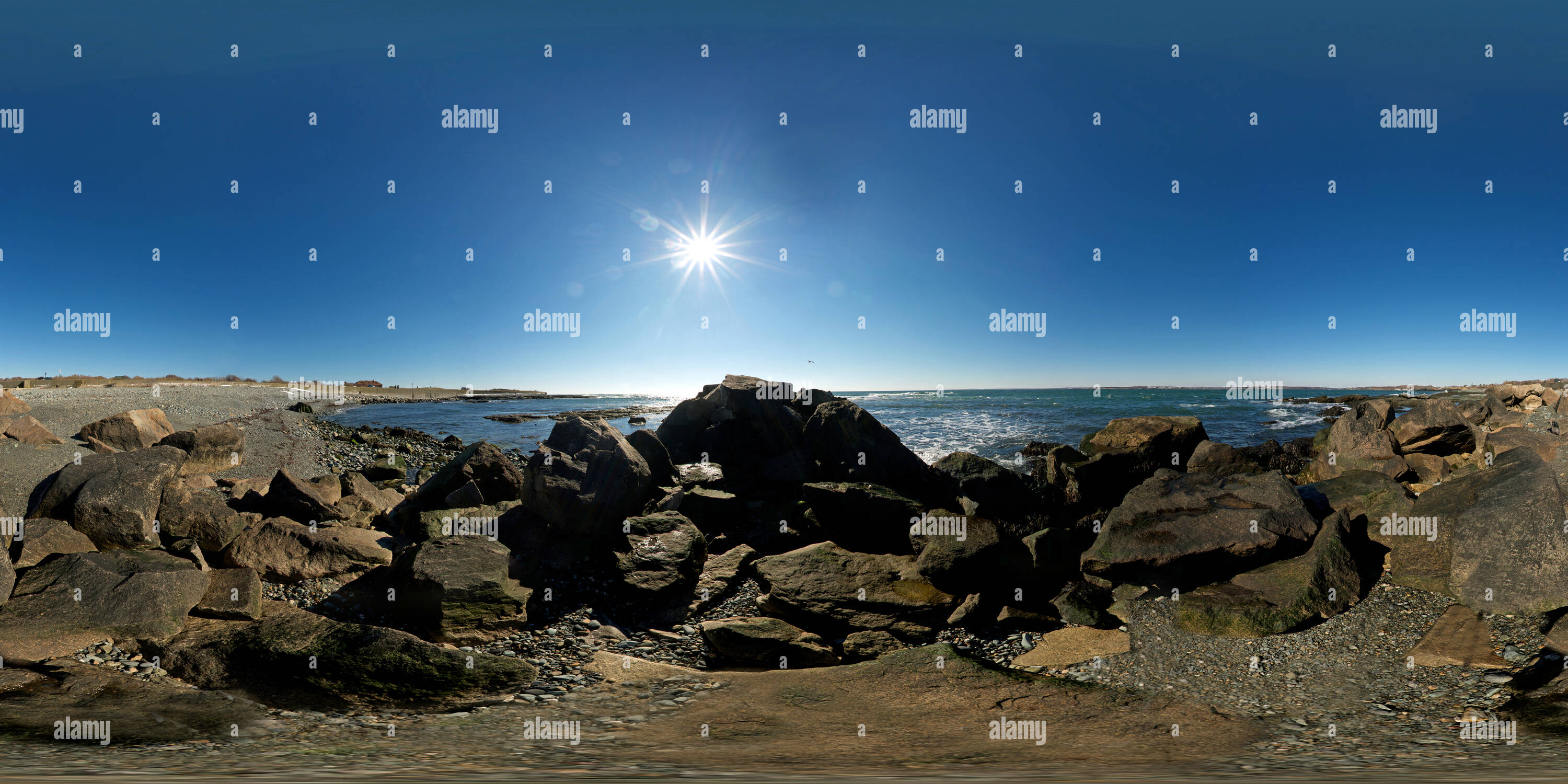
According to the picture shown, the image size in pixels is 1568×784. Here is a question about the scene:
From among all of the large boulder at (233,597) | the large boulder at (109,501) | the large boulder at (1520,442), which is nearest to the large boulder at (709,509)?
the large boulder at (233,597)

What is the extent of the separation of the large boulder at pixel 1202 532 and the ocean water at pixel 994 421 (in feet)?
36.6

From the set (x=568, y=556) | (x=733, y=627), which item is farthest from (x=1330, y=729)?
(x=568, y=556)

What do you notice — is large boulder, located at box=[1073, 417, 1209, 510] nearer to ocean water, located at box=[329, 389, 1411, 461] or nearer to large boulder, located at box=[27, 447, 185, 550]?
ocean water, located at box=[329, 389, 1411, 461]

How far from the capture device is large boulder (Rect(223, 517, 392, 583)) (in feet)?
33.8

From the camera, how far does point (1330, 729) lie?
5.98 meters

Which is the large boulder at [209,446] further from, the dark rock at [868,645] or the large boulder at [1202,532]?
the large boulder at [1202,532]

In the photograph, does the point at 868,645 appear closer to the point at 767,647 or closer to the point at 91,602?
the point at 767,647

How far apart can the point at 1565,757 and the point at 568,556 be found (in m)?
12.5

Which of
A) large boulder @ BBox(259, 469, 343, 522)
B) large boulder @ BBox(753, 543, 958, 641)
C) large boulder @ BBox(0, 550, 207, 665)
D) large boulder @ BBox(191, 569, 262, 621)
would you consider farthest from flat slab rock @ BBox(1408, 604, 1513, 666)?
large boulder @ BBox(259, 469, 343, 522)

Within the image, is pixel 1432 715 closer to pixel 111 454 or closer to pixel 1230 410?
pixel 111 454

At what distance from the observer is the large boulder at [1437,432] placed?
1797 cm

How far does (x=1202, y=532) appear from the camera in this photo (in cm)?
960

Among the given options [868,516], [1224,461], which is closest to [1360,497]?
[1224,461]

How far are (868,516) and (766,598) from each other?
2894 millimetres
